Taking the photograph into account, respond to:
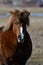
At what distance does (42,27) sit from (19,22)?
10.6 metres

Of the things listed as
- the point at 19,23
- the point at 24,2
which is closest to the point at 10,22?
the point at 19,23

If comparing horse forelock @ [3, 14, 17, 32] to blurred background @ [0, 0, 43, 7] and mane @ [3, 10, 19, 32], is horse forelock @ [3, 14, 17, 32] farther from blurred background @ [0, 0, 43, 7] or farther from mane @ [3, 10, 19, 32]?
blurred background @ [0, 0, 43, 7]

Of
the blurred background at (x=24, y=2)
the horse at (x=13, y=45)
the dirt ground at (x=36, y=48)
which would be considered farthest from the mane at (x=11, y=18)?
the blurred background at (x=24, y=2)

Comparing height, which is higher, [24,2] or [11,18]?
[11,18]

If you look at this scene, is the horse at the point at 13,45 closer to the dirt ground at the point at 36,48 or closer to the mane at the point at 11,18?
the mane at the point at 11,18

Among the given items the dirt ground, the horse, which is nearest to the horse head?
the horse

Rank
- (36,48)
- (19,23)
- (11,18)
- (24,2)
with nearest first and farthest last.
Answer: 1. (19,23)
2. (11,18)
3. (36,48)
4. (24,2)

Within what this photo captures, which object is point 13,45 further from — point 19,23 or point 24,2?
point 24,2

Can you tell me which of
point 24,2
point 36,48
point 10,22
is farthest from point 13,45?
point 24,2

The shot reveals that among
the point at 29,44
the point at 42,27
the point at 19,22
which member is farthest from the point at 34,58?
the point at 42,27

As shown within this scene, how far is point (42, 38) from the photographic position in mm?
14453

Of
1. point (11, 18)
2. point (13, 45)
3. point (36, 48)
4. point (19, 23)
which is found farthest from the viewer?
point (36, 48)

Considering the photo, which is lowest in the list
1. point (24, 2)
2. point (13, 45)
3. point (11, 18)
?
point (24, 2)

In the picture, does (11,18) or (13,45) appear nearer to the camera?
(11,18)
